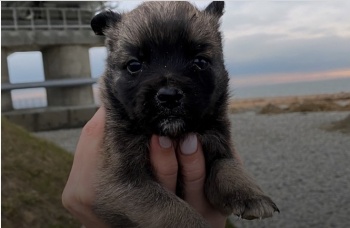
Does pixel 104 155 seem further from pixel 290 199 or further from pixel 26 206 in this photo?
pixel 290 199

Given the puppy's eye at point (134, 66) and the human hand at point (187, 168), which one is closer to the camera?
the puppy's eye at point (134, 66)

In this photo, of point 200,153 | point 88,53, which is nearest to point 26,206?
point 200,153

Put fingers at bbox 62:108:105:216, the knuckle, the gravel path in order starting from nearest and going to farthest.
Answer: fingers at bbox 62:108:105:216, the knuckle, the gravel path

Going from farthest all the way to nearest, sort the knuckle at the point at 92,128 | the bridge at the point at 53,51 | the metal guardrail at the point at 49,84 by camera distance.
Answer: the bridge at the point at 53,51
the metal guardrail at the point at 49,84
the knuckle at the point at 92,128

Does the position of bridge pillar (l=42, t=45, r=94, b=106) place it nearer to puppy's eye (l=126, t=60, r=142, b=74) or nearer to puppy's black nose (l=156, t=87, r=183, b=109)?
puppy's eye (l=126, t=60, r=142, b=74)

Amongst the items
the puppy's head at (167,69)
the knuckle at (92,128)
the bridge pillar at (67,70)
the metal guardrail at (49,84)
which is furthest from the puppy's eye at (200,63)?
the bridge pillar at (67,70)

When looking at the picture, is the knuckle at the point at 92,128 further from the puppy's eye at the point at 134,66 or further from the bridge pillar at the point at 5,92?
the bridge pillar at the point at 5,92

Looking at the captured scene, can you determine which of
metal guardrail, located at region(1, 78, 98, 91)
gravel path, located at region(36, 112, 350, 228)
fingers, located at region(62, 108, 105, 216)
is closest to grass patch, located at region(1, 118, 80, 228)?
fingers, located at region(62, 108, 105, 216)
